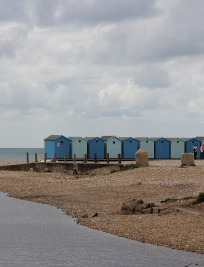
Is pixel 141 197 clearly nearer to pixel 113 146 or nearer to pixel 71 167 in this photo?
pixel 71 167

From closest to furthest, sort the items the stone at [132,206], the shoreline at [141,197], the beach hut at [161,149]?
1. the shoreline at [141,197]
2. the stone at [132,206]
3. the beach hut at [161,149]

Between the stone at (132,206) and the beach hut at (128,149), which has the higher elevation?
the beach hut at (128,149)

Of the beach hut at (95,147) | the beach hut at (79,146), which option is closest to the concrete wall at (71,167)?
the beach hut at (79,146)

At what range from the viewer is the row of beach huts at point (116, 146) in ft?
124

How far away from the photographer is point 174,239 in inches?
331

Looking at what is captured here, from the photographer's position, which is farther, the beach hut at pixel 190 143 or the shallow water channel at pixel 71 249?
the beach hut at pixel 190 143

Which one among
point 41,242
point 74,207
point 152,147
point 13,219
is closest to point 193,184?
point 74,207

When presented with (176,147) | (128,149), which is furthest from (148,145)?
(176,147)

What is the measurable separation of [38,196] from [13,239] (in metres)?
7.33

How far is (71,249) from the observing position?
8.37m

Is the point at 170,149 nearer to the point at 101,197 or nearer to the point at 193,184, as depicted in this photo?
the point at 193,184

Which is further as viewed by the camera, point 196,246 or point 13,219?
point 13,219

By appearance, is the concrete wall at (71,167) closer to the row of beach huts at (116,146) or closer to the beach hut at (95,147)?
the row of beach huts at (116,146)

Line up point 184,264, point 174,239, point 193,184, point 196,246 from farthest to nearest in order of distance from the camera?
1. point 193,184
2. point 174,239
3. point 196,246
4. point 184,264
